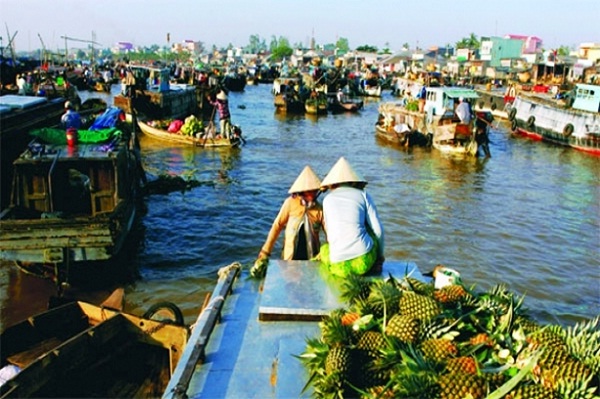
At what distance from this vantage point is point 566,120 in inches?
1022

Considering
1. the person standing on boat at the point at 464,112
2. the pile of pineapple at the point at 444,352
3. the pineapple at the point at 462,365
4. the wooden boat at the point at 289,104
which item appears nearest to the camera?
the pile of pineapple at the point at 444,352

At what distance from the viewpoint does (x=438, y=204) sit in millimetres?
15367

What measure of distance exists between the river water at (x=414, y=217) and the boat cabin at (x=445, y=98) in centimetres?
230

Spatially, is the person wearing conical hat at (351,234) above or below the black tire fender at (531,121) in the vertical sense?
above

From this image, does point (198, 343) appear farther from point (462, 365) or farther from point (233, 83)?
point (233, 83)

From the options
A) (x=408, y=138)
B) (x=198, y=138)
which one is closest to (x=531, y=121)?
(x=408, y=138)

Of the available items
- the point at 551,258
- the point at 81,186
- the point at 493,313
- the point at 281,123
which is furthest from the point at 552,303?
the point at 281,123

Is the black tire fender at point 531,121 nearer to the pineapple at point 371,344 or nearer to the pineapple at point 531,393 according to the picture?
the pineapple at point 371,344

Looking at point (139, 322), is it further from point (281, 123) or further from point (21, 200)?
point (281, 123)

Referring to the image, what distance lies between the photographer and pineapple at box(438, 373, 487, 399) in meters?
2.61

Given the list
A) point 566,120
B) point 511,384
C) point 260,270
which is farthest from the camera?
point 566,120

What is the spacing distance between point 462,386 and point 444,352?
33cm

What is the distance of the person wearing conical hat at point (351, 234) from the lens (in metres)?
4.41

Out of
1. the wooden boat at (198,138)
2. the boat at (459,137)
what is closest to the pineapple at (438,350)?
the wooden boat at (198,138)
